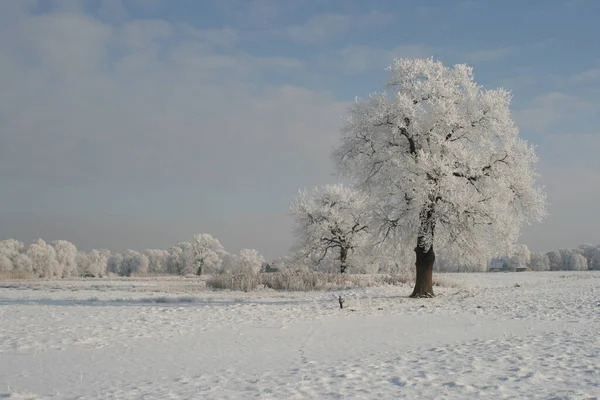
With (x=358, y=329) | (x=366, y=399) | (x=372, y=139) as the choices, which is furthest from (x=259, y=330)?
(x=372, y=139)

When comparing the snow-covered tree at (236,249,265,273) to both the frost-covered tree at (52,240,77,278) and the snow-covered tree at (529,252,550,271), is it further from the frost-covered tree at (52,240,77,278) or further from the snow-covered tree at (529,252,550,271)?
the snow-covered tree at (529,252,550,271)

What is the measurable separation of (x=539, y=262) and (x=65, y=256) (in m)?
138

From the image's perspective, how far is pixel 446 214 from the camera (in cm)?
2416

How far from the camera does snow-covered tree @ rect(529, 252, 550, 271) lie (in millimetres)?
153500

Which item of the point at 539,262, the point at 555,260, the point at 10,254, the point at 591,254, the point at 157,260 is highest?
the point at 591,254

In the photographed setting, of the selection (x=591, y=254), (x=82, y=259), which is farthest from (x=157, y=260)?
(x=591, y=254)

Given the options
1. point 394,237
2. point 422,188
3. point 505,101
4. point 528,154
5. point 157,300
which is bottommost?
→ point 157,300

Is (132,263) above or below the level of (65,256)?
below

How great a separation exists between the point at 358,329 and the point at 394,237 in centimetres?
1009

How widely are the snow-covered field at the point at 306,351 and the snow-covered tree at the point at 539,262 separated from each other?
14664 centimetres

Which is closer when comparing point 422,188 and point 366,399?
point 366,399

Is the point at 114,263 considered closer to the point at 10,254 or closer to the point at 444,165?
the point at 10,254

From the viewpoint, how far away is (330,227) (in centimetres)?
5425

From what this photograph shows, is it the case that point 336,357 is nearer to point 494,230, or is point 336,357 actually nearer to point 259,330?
point 259,330
